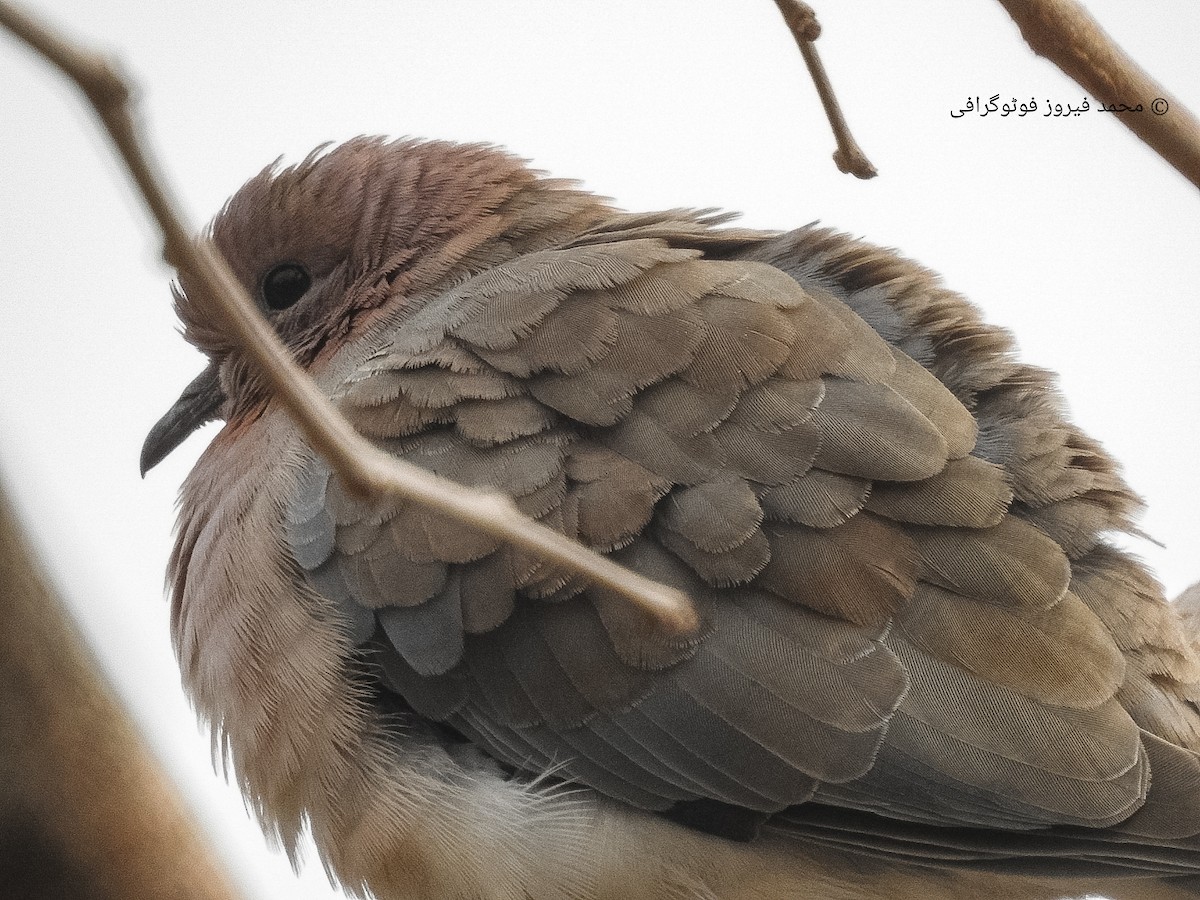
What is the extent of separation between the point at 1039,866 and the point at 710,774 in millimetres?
633

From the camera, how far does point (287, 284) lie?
11.3ft

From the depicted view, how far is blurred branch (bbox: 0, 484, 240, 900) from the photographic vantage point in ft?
6.35

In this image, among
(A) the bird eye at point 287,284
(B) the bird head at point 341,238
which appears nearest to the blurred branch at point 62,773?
(B) the bird head at point 341,238

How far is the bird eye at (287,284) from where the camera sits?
3.43 m

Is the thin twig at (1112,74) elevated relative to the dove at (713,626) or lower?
elevated

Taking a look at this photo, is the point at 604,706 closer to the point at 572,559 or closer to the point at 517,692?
the point at 517,692

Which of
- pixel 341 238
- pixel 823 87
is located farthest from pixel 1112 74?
pixel 341 238

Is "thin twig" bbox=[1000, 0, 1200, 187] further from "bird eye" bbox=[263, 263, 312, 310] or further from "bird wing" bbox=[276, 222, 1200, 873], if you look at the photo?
"bird eye" bbox=[263, 263, 312, 310]

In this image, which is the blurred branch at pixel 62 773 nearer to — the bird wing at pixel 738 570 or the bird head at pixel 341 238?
the bird wing at pixel 738 570

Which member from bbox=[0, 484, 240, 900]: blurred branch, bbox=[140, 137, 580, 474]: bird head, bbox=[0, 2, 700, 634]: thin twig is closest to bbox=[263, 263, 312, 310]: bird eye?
bbox=[140, 137, 580, 474]: bird head

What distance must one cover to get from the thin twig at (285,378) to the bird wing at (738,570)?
40.4 inches

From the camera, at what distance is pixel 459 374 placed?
2686 mm

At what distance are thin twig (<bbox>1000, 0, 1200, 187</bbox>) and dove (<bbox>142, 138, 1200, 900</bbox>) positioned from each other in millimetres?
766

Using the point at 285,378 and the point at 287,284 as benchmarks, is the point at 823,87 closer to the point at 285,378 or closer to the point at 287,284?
the point at 285,378
